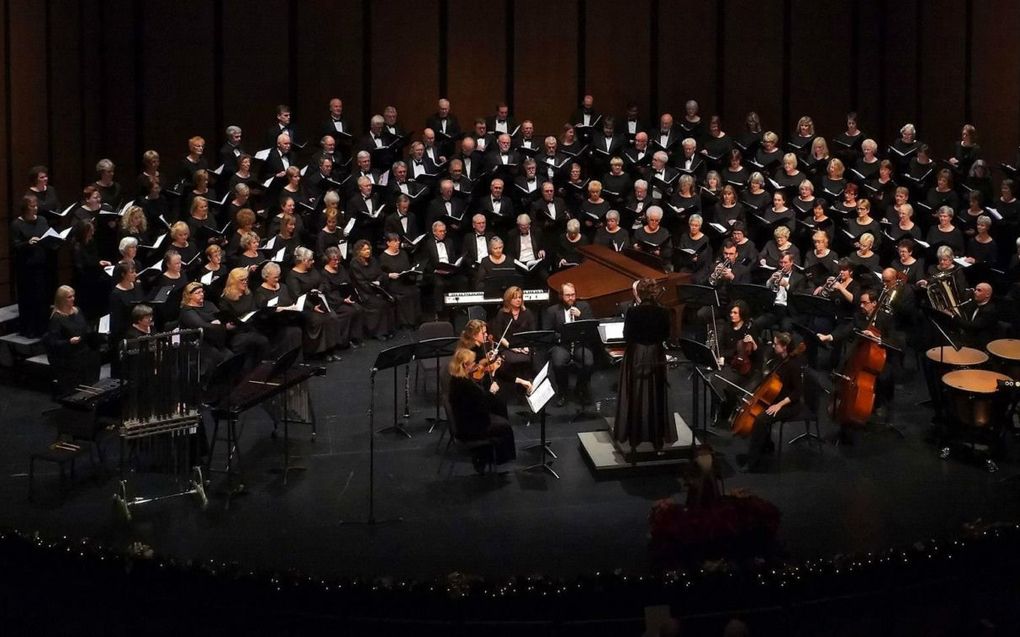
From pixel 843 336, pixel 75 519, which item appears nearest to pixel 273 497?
pixel 75 519

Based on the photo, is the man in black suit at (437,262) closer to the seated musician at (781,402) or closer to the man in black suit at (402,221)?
the man in black suit at (402,221)

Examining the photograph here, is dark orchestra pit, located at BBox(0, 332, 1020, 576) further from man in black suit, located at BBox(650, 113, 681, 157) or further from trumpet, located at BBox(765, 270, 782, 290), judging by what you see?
man in black suit, located at BBox(650, 113, 681, 157)

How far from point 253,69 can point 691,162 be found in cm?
586

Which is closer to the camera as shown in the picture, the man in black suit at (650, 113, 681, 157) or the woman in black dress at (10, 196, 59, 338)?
the woman in black dress at (10, 196, 59, 338)

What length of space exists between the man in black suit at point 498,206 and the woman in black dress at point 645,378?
462 centimetres

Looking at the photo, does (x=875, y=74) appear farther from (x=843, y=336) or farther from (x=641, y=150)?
(x=843, y=336)

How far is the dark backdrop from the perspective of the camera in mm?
14352

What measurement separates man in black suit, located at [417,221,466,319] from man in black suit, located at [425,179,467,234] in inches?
7.1

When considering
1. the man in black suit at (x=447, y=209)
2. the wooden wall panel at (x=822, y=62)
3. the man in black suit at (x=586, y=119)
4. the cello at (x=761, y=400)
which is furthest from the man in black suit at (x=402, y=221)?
the wooden wall panel at (x=822, y=62)

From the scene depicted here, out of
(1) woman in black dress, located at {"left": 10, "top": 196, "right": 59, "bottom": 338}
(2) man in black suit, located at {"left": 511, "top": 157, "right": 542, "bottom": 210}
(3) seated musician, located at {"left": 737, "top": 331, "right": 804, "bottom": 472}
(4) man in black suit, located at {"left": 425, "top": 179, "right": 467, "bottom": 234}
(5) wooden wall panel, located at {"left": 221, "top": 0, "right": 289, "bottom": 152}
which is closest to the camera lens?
(3) seated musician, located at {"left": 737, "top": 331, "right": 804, "bottom": 472}

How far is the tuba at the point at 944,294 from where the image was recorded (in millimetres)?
9914

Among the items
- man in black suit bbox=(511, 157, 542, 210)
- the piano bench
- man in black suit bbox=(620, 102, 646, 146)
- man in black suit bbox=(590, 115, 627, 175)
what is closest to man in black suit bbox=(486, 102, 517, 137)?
man in black suit bbox=(511, 157, 542, 210)

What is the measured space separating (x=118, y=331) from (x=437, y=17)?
7283 millimetres

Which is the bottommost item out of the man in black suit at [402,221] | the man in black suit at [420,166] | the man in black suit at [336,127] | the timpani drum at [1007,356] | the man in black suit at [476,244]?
the timpani drum at [1007,356]
